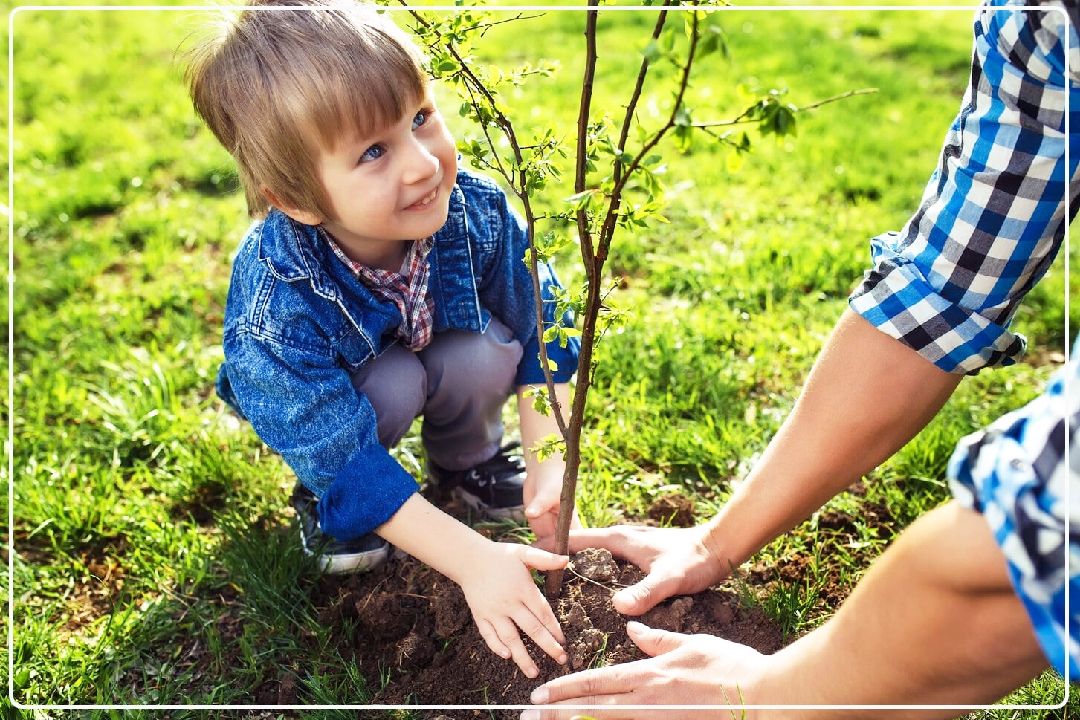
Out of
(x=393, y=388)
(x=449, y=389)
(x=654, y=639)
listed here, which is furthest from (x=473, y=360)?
(x=654, y=639)

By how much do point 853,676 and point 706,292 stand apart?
1980 mm

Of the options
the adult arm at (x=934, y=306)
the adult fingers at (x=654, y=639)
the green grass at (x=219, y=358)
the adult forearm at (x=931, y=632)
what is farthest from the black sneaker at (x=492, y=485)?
the adult forearm at (x=931, y=632)

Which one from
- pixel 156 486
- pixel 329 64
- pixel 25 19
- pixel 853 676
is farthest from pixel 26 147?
pixel 853 676

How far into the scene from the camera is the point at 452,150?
6.70 feet

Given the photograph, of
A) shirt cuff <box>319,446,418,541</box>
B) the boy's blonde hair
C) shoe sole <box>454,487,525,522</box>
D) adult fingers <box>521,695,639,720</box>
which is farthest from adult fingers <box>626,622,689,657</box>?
the boy's blonde hair

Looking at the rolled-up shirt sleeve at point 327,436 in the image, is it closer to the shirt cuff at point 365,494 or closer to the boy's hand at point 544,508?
the shirt cuff at point 365,494

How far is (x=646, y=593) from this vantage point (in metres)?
1.99

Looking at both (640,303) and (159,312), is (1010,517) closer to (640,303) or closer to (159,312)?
(640,303)

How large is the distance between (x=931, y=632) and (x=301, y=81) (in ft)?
4.55

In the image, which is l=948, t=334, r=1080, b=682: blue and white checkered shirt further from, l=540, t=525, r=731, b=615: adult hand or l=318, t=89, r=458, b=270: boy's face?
l=318, t=89, r=458, b=270: boy's face

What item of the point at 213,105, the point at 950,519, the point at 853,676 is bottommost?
the point at 853,676

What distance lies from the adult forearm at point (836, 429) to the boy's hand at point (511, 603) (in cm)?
38

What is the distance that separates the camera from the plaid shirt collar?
2146 mm

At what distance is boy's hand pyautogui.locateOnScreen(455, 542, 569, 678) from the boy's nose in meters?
0.71
